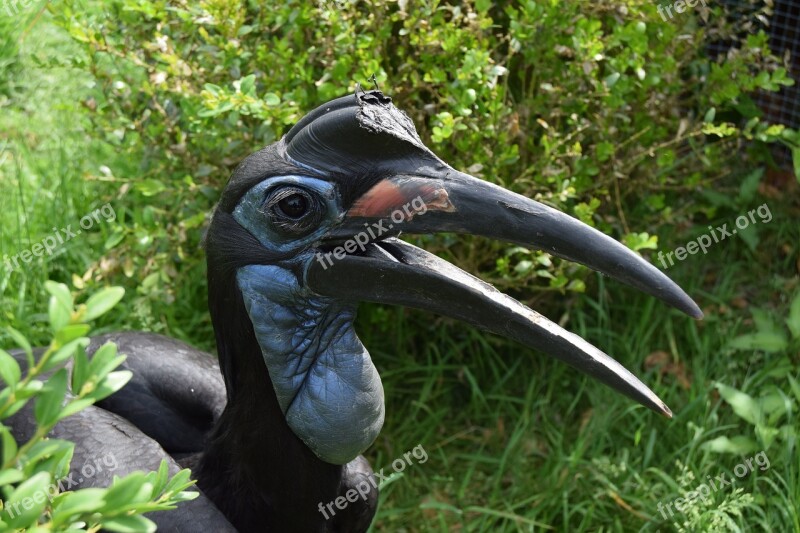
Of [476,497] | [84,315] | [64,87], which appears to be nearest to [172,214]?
[476,497]

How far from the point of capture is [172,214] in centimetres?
325

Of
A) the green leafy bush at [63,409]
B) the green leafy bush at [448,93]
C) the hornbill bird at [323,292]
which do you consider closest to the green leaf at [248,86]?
the green leafy bush at [448,93]

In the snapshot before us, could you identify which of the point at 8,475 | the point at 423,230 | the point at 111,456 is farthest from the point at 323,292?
the point at 8,475

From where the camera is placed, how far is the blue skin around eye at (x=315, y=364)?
6.34 feet

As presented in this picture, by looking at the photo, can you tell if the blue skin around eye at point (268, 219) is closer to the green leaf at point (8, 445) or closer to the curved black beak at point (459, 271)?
the curved black beak at point (459, 271)

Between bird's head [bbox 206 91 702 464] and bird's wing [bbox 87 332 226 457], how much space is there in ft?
1.68

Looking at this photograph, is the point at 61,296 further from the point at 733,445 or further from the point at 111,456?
the point at 733,445

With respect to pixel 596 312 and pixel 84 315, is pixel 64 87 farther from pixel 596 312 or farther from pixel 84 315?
pixel 84 315

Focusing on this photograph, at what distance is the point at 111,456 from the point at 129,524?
0.93 metres

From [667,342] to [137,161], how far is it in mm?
1945

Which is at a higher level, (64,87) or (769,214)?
(64,87)

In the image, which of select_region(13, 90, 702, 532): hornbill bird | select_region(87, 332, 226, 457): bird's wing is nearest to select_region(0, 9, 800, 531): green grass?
select_region(87, 332, 226, 457): bird's wing

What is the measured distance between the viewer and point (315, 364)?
1.99m

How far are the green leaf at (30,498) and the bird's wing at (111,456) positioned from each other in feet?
2.37
